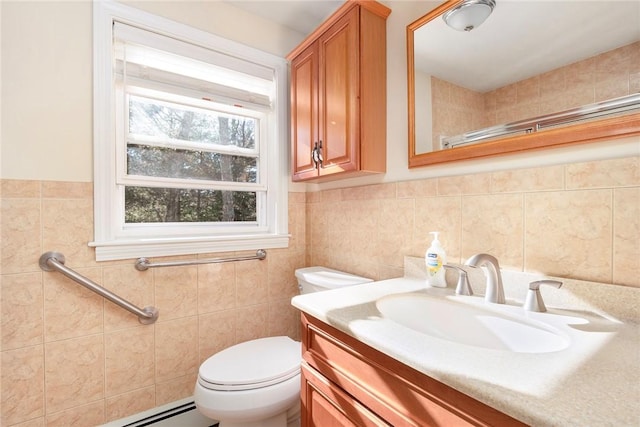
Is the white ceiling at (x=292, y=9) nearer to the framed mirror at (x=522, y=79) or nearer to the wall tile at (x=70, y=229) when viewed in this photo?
the framed mirror at (x=522, y=79)

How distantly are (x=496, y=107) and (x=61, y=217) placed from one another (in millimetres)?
1844

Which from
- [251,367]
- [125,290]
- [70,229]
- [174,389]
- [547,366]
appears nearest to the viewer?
[547,366]

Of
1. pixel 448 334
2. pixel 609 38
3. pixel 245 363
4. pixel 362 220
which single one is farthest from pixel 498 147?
pixel 245 363

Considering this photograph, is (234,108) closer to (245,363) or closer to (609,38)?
(245,363)

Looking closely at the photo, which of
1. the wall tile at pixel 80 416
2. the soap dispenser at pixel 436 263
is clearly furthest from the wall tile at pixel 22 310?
the soap dispenser at pixel 436 263

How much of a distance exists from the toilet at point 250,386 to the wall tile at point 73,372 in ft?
1.89

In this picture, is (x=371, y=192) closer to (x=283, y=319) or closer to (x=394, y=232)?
(x=394, y=232)

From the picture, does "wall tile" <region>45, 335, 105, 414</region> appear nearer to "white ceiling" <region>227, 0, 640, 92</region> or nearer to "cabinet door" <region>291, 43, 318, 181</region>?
"cabinet door" <region>291, 43, 318, 181</region>

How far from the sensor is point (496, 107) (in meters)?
1.04

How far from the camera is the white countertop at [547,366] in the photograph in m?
0.43

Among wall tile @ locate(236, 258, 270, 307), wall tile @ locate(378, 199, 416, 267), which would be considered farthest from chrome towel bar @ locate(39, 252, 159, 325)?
wall tile @ locate(378, 199, 416, 267)

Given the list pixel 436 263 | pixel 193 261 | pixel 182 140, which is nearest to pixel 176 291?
pixel 193 261

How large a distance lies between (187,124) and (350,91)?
98cm

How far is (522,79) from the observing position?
0.97 m
